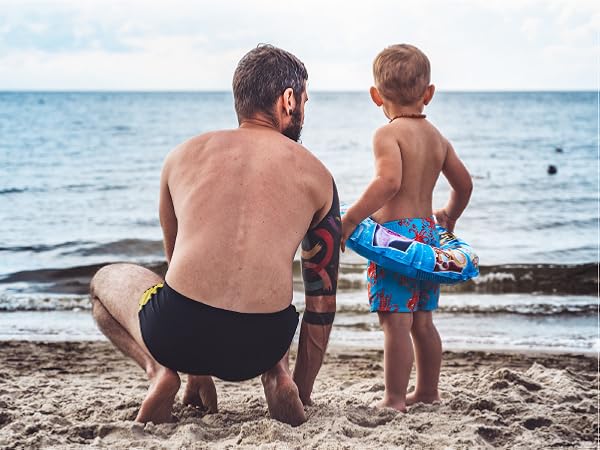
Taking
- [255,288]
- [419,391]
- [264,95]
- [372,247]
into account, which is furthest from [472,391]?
[264,95]

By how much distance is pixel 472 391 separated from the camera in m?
4.07

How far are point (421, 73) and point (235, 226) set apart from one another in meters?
1.32

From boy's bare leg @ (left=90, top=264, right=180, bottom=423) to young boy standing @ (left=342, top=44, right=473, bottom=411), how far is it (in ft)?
3.23

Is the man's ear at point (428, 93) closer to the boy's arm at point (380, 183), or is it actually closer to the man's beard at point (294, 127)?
the boy's arm at point (380, 183)

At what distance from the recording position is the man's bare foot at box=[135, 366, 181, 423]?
10.1 feet

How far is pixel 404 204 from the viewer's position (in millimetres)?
3641

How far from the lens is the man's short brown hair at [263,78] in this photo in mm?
3104

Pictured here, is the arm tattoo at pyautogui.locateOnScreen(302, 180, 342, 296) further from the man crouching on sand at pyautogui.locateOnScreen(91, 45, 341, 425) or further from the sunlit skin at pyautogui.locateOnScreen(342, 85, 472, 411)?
the sunlit skin at pyautogui.locateOnScreen(342, 85, 472, 411)

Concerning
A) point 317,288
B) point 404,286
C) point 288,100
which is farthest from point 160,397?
point 288,100

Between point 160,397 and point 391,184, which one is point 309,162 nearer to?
point 391,184

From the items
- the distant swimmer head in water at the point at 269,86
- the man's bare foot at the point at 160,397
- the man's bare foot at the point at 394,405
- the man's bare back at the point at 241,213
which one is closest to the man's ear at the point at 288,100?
the distant swimmer head in water at the point at 269,86

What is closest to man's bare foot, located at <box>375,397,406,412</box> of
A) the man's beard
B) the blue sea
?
the man's beard

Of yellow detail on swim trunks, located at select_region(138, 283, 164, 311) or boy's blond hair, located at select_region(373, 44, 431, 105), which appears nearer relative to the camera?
yellow detail on swim trunks, located at select_region(138, 283, 164, 311)

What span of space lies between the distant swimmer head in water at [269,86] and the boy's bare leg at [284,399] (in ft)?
3.48
